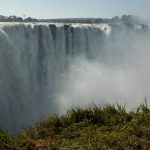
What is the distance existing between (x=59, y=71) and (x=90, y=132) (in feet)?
90.5

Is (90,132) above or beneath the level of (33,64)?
above

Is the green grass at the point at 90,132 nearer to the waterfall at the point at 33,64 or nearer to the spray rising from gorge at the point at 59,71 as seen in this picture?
the spray rising from gorge at the point at 59,71

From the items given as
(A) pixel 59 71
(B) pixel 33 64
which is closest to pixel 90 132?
(B) pixel 33 64

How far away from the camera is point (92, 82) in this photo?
120 ft

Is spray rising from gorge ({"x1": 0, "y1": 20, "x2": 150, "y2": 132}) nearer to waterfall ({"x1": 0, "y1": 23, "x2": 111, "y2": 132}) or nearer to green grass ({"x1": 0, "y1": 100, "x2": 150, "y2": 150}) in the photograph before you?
waterfall ({"x1": 0, "y1": 23, "x2": 111, "y2": 132})

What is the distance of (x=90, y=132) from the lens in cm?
608

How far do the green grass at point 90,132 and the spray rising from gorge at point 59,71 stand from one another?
56.5ft

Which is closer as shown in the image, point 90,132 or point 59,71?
point 90,132

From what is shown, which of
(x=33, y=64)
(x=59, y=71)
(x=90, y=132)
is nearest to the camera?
(x=90, y=132)

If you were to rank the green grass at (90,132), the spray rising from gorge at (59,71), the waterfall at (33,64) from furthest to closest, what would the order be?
the spray rising from gorge at (59,71) → the waterfall at (33,64) → the green grass at (90,132)

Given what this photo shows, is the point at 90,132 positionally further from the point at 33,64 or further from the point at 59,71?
the point at 59,71

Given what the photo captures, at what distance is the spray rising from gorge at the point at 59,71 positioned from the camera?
94.2ft

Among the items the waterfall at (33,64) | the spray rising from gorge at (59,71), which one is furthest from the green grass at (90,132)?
the waterfall at (33,64)

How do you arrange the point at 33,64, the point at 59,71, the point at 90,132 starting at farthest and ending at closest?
the point at 59,71 → the point at 33,64 → the point at 90,132
